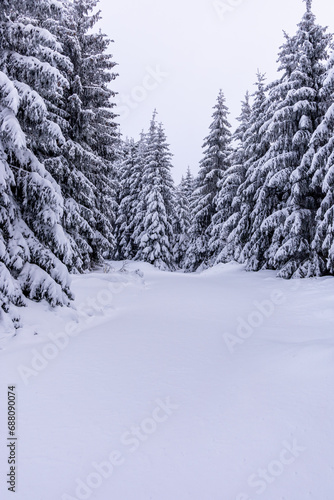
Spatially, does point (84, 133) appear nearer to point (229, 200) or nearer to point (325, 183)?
A: point (325, 183)

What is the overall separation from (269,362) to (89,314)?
16.7 feet

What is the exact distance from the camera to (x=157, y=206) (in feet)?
90.4

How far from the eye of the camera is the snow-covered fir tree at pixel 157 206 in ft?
89.7

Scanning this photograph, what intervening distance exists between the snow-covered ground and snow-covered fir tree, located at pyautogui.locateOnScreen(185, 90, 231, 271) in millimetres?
18983

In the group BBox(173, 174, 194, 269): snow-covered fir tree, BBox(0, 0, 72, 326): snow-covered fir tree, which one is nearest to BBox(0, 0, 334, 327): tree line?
BBox(0, 0, 72, 326): snow-covered fir tree

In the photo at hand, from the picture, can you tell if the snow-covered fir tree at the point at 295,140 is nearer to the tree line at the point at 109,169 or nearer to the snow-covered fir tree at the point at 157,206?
the tree line at the point at 109,169

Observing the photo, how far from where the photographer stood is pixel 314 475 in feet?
10.1

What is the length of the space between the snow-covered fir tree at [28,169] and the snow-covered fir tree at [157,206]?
19.0 metres

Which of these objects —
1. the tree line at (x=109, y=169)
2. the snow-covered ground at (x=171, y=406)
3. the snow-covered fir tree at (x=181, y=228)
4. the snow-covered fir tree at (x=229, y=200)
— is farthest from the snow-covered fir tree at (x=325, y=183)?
the snow-covered fir tree at (x=181, y=228)

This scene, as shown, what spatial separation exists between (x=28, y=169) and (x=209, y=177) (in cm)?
2009

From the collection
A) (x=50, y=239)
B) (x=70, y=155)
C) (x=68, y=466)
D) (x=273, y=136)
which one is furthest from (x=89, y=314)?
(x=273, y=136)

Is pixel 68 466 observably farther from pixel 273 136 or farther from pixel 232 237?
pixel 232 237

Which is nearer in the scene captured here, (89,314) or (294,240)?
(89,314)

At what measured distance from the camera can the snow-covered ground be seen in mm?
3066
